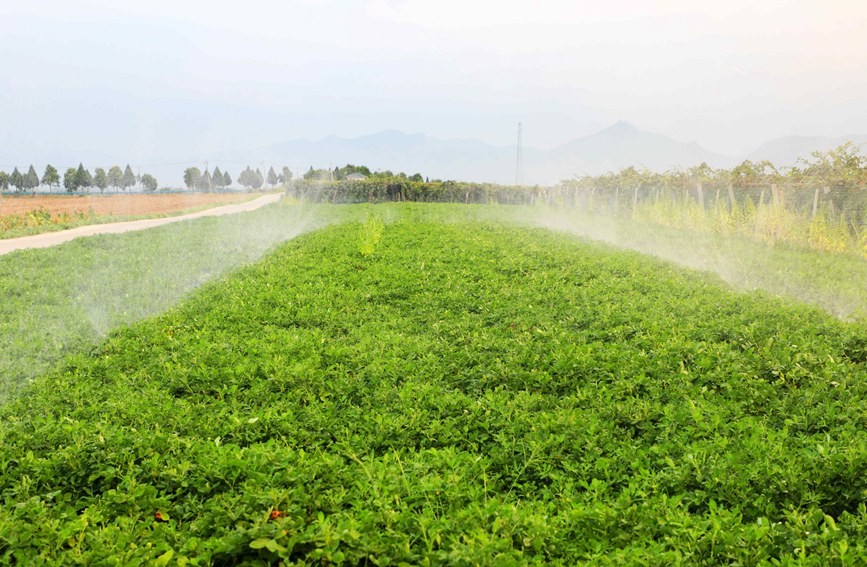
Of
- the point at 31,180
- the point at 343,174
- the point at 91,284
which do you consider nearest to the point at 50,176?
the point at 31,180

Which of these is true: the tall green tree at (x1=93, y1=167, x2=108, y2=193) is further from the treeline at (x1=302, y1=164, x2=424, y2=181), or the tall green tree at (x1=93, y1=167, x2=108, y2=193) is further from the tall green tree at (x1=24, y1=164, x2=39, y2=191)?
the treeline at (x1=302, y1=164, x2=424, y2=181)

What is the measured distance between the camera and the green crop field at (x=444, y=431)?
8.98 ft

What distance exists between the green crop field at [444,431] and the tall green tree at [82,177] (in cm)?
6891

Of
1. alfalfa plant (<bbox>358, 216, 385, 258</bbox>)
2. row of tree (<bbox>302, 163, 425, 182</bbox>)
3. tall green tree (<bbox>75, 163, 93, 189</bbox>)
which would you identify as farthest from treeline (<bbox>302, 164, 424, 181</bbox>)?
alfalfa plant (<bbox>358, 216, 385, 258</bbox>)

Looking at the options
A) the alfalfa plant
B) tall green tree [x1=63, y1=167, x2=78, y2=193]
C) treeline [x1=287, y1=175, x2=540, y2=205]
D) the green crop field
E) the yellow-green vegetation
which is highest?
tall green tree [x1=63, y1=167, x2=78, y2=193]

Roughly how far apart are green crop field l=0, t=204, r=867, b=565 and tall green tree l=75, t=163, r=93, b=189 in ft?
226

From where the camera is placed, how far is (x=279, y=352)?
5.97m

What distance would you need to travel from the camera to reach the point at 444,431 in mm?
4207

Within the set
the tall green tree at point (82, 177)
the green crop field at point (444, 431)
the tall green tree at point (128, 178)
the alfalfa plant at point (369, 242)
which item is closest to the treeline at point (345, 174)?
the tall green tree at point (128, 178)

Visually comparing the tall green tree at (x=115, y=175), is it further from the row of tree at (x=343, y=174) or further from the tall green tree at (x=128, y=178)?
the row of tree at (x=343, y=174)

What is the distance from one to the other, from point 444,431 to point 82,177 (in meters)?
76.1

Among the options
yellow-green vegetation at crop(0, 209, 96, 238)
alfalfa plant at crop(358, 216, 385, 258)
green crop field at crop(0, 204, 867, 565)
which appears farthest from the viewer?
yellow-green vegetation at crop(0, 209, 96, 238)

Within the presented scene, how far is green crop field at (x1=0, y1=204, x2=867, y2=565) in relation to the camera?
2738 mm

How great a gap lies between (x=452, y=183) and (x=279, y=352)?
47445mm
